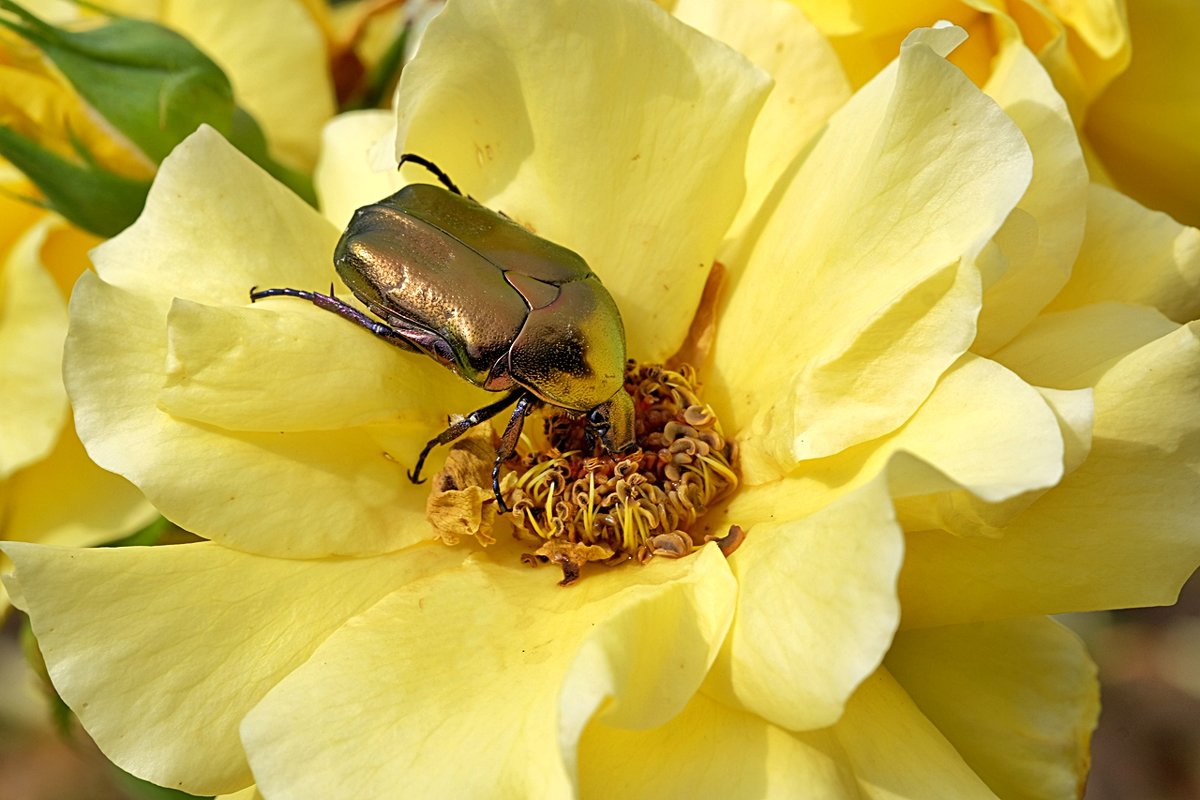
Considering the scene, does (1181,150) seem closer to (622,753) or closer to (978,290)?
(978,290)

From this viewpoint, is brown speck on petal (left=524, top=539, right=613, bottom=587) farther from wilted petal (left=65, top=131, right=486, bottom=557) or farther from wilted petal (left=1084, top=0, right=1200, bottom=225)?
wilted petal (left=1084, top=0, right=1200, bottom=225)

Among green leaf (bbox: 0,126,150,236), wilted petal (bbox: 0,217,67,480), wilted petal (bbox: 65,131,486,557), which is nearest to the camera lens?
wilted petal (bbox: 65,131,486,557)

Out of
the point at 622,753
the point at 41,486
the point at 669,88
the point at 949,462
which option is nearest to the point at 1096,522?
the point at 949,462

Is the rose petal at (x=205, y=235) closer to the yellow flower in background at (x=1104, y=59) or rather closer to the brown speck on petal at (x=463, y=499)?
the brown speck on petal at (x=463, y=499)

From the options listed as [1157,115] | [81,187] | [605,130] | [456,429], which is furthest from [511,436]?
[1157,115]

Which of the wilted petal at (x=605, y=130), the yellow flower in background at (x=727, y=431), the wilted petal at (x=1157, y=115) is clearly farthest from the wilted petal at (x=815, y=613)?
the wilted petal at (x=1157, y=115)

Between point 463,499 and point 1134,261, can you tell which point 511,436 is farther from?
point 1134,261

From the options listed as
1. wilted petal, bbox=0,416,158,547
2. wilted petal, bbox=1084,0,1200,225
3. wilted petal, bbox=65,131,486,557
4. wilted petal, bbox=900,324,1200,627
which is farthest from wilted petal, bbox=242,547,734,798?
wilted petal, bbox=1084,0,1200,225
